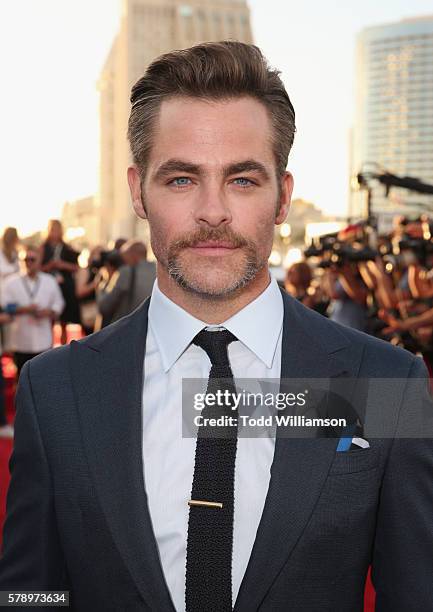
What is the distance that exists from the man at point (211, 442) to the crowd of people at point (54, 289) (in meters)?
3.61

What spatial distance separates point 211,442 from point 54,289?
18.4ft

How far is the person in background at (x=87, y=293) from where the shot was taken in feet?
27.2

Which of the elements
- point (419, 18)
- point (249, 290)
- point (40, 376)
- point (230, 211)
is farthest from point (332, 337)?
point (419, 18)

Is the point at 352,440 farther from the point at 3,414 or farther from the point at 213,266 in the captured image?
the point at 3,414

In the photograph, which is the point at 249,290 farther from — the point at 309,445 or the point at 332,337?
the point at 309,445

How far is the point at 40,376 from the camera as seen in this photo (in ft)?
4.73

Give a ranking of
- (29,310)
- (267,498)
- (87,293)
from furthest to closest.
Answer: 1. (87,293)
2. (29,310)
3. (267,498)

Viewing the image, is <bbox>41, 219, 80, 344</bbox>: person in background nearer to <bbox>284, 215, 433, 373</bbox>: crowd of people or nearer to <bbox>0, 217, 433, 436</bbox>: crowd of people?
<bbox>0, 217, 433, 436</bbox>: crowd of people

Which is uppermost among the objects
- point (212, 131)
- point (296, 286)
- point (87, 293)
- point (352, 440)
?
point (212, 131)

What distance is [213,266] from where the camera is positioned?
4.46ft

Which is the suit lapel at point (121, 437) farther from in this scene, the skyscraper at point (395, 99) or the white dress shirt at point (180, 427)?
the skyscraper at point (395, 99)

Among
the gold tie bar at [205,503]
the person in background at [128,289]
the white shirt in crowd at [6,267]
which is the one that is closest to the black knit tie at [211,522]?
the gold tie bar at [205,503]

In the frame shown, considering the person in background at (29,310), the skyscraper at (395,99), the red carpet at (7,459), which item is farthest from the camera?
the skyscraper at (395,99)

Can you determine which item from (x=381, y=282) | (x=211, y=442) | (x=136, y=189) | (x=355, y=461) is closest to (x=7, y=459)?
(x=381, y=282)
